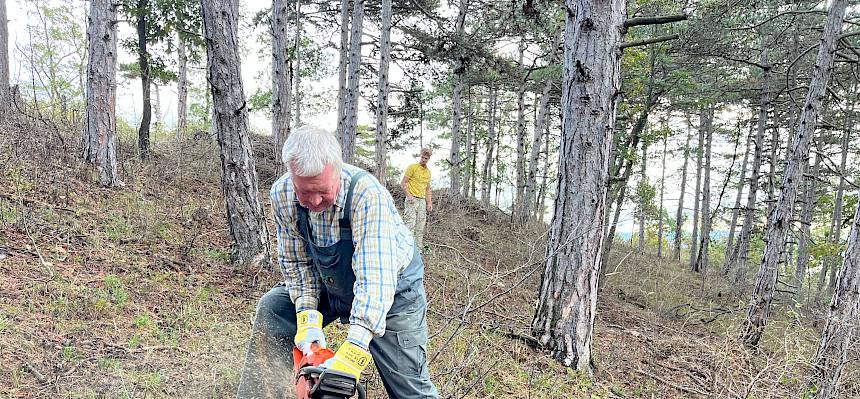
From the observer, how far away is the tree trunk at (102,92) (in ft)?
21.8

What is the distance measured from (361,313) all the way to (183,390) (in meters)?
1.93

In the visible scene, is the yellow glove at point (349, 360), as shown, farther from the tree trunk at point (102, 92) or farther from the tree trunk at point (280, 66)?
the tree trunk at point (280, 66)

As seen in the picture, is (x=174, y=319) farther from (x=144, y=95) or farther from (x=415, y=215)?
(x=144, y=95)

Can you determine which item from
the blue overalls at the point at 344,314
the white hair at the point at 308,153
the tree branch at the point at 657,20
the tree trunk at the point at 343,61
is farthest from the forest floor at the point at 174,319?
the tree trunk at the point at 343,61

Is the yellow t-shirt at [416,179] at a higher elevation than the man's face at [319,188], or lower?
lower

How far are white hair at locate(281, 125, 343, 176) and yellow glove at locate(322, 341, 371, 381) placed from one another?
73 cm

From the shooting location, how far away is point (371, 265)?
6.47 ft

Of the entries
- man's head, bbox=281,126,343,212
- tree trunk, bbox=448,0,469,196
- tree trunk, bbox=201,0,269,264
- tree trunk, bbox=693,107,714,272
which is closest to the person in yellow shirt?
tree trunk, bbox=201,0,269,264

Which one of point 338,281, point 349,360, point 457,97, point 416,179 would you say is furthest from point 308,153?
point 457,97

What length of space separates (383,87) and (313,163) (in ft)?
28.6

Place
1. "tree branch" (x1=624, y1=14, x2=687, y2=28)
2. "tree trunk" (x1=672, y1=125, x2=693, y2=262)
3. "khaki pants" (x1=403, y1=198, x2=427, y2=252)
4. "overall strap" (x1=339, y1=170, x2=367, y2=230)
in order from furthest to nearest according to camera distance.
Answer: "tree trunk" (x1=672, y1=125, x2=693, y2=262) < "khaki pants" (x1=403, y1=198, x2=427, y2=252) < "tree branch" (x1=624, y1=14, x2=687, y2=28) < "overall strap" (x1=339, y1=170, x2=367, y2=230)

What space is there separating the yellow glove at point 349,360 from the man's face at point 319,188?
1.96ft

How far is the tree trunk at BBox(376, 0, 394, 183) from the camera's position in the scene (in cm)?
997

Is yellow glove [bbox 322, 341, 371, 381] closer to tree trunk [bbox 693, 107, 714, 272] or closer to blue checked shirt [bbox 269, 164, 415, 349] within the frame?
blue checked shirt [bbox 269, 164, 415, 349]
